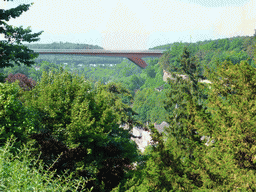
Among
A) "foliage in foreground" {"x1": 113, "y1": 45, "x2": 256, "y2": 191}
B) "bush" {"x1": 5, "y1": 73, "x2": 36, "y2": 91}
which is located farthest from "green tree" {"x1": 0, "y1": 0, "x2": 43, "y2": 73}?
"foliage in foreground" {"x1": 113, "y1": 45, "x2": 256, "y2": 191}

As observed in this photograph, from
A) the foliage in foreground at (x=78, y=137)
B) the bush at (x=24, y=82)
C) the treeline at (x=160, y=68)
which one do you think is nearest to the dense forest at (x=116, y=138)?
the foliage in foreground at (x=78, y=137)

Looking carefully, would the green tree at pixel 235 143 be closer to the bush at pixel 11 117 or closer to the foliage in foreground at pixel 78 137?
the foliage in foreground at pixel 78 137

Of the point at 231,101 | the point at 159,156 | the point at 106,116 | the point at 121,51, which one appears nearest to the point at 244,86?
the point at 231,101

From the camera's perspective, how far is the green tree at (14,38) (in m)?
17.4

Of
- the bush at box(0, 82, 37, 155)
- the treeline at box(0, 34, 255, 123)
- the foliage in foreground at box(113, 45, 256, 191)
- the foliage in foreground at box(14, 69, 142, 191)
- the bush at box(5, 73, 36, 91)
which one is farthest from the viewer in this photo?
the treeline at box(0, 34, 255, 123)

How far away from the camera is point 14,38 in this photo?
18469 millimetres

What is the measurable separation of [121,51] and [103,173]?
217 feet

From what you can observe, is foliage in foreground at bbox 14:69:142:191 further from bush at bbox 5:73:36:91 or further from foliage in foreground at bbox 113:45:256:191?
bush at bbox 5:73:36:91

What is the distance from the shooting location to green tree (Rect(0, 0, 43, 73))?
17391 mm

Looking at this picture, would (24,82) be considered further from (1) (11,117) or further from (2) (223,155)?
(2) (223,155)

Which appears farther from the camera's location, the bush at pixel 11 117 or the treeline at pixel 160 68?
the treeline at pixel 160 68

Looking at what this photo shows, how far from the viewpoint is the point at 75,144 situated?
14.2 metres

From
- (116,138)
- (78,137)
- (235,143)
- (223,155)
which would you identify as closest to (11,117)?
(78,137)

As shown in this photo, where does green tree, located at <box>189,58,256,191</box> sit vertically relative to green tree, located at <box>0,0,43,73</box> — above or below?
below
